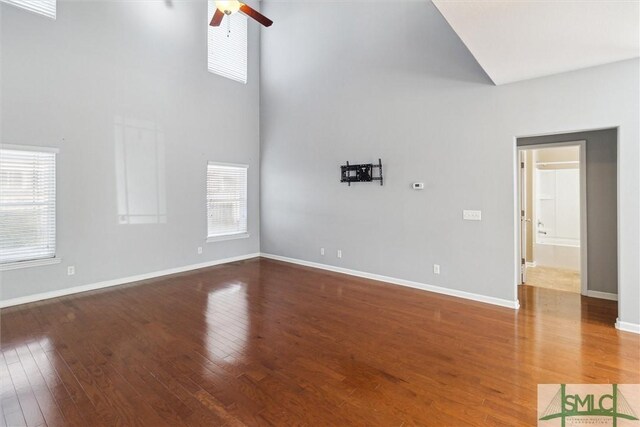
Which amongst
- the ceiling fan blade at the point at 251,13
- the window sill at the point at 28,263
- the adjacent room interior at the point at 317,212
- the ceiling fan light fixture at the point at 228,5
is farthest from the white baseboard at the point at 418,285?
the ceiling fan light fixture at the point at 228,5

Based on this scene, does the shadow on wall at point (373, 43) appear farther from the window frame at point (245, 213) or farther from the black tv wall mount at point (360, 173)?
the window frame at point (245, 213)

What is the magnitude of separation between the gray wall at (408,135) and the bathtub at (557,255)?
118 inches

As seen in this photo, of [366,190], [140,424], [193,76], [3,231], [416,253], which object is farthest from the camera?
[193,76]

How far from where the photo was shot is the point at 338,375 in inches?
95.9

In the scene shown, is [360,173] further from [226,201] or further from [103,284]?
[103,284]

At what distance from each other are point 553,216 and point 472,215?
458 centimetres

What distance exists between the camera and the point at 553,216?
23.5 ft

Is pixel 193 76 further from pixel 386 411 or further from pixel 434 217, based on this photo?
pixel 386 411

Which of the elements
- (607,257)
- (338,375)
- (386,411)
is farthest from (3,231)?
(607,257)

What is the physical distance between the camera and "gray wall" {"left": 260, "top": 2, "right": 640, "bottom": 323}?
11.2 ft

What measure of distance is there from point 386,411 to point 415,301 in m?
2.31

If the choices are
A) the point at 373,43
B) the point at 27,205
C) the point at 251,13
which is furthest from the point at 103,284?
the point at 373,43

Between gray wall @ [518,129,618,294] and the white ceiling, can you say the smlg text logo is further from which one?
the white ceiling

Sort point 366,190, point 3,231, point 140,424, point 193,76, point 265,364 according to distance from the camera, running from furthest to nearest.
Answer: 1. point 193,76
2. point 366,190
3. point 3,231
4. point 265,364
5. point 140,424
